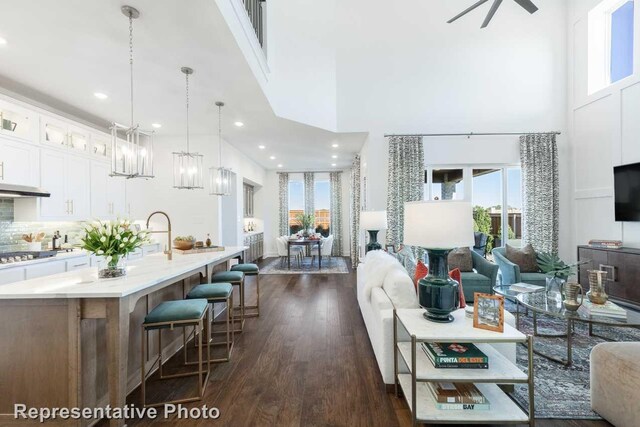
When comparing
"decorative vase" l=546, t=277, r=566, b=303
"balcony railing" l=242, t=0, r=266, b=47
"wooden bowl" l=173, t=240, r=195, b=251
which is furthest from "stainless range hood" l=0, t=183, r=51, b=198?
"decorative vase" l=546, t=277, r=566, b=303

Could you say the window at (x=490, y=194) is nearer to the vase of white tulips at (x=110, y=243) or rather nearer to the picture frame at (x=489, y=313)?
the picture frame at (x=489, y=313)

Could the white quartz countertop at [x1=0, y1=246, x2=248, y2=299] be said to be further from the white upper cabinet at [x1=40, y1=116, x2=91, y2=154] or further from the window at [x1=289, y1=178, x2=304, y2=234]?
the window at [x1=289, y1=178, x2=304, y2=234]

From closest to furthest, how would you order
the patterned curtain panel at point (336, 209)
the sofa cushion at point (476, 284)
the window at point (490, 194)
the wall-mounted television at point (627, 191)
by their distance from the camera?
the sofa cushion at point (476, 284) < the wall-mounted television at point (627, 191) < the window at point (490, 194) < the patterned curtain panel at point (336, 209)

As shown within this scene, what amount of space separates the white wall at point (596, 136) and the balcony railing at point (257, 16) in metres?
5.50

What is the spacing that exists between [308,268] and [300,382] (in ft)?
16.4

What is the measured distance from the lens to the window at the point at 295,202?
968cm

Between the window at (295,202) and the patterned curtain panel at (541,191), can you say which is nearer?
the patterned curtain panel at (541,191)

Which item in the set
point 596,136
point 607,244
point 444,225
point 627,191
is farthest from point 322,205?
point 444,225

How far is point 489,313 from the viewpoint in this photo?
1828mm

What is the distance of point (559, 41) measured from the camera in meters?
5.57

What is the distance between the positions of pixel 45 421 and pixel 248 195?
7.24m

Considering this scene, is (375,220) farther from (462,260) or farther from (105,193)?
(105,193)

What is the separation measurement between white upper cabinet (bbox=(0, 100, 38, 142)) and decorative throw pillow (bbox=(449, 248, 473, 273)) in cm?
583

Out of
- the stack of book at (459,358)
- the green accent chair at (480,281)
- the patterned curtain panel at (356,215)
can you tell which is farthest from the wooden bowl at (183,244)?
the patterned curtain panel at (356,215)
